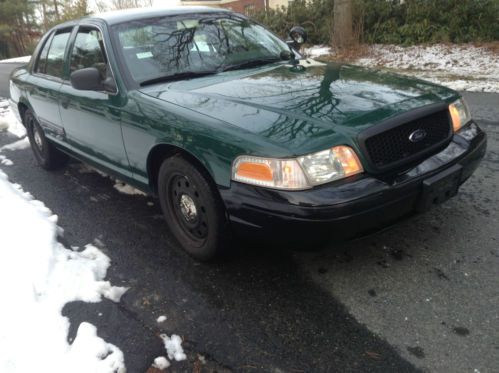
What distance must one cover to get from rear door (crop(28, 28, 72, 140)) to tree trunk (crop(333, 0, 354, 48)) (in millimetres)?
9238

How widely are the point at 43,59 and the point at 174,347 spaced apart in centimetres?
375

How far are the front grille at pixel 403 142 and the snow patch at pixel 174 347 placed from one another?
1388 millimetres

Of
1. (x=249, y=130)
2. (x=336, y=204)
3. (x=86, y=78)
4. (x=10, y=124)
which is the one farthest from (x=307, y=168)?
(x=10, y=124)

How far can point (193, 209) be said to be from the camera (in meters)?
2.89

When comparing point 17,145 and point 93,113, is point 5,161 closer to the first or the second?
point 17,145

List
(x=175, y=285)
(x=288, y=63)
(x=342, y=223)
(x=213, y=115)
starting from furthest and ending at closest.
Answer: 1. (x=288, y=63)
2. (x=175, y=285)
3. (x=213, y=115)
4. (x=342, y=223)

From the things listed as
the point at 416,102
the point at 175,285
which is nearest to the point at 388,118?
the point at 416,102

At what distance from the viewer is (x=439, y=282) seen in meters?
2.53

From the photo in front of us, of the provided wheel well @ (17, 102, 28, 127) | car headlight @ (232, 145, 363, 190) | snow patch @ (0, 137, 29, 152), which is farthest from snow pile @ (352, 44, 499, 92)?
snow patch @ (0, 137, 29, 152)

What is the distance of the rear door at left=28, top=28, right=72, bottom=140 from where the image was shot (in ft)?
13.8

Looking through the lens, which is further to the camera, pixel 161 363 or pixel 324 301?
pixel 324 301

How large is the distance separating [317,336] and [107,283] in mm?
1398

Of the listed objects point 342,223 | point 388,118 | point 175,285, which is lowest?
point 175,285

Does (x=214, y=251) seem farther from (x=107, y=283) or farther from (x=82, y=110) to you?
(x=82, y=110)
